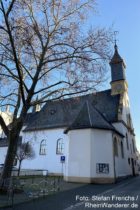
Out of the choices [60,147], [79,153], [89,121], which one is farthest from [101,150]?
[60,147]

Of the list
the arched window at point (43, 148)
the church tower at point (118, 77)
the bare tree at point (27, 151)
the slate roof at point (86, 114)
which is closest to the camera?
the slate roof at point (86, 114)

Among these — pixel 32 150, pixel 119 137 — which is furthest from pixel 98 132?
pixel 32 150

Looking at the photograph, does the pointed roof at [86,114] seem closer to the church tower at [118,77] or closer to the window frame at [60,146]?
the church tower at [118,77]

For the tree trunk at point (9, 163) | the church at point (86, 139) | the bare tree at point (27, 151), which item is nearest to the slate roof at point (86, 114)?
the church at point (86, 139)

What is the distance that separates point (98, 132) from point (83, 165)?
380 cm

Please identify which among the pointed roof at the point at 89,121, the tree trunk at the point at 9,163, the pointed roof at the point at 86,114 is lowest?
the tree trunk at the point at 9,163

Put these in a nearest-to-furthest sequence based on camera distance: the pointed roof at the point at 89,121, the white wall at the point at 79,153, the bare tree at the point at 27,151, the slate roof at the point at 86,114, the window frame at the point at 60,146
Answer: the white wall at the point at 79,153, the pointed roof at the point at 89,121, the slate roof at the point at 86,114, the window frame at the point at 60,146, the bare tree at the point at 27,151

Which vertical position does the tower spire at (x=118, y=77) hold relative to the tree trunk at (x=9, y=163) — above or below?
above

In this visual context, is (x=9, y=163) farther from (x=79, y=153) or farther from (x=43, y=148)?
(x=43, y=148)

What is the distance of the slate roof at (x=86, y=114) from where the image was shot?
22.9 meters

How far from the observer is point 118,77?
1294 inches

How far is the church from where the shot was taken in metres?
20.2

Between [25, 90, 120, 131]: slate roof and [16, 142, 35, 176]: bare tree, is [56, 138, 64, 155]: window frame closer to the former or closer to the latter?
[25, 90, 120, 131]: slate roof

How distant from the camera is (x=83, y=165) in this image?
20281mm
